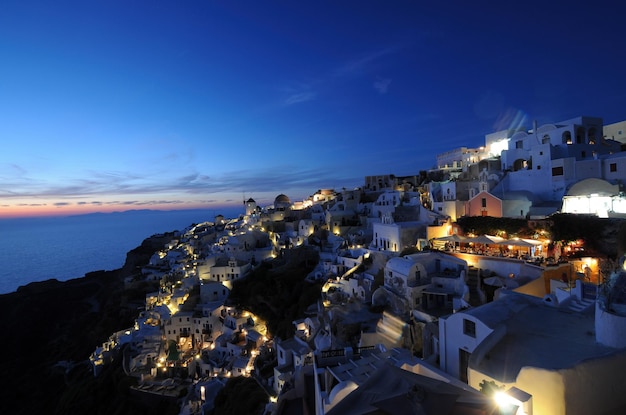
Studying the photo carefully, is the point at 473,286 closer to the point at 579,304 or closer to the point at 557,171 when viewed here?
the point at 579,304

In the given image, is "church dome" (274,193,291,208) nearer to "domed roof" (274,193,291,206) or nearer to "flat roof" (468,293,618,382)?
"domed roof" (274,193,291,206)

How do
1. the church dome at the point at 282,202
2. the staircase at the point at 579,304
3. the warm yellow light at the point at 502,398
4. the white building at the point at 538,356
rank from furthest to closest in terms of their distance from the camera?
the church dome at the point at 282,202 → the staircase at the point at 579,304 → the white building at the point at 538,356 → the warm yellow light at the point at 502,398

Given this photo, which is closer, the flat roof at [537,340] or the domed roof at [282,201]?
the flat roof at [537,340]

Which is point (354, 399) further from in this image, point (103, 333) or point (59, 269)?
point (59, 269)

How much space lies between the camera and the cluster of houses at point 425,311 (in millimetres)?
6535

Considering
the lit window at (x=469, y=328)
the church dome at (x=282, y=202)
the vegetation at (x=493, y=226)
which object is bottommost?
the lit window at (x=469, y=328)

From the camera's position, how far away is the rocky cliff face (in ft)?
119

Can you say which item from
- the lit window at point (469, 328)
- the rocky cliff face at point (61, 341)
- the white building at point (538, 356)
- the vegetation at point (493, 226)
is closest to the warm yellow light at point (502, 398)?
the white building at point (538, 356)

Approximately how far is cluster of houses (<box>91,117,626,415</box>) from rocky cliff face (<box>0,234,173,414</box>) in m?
4.41

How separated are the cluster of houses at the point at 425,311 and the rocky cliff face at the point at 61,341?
441 centimetres

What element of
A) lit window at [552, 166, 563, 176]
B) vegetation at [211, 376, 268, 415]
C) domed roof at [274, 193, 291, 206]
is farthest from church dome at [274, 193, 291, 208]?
lit window at [552, 166, 563, 176]

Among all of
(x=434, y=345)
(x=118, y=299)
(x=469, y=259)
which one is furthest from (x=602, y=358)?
(x=118, y=299)

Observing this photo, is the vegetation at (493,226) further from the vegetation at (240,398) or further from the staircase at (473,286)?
the vegetation at (240,398)

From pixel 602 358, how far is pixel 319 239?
112 ft
